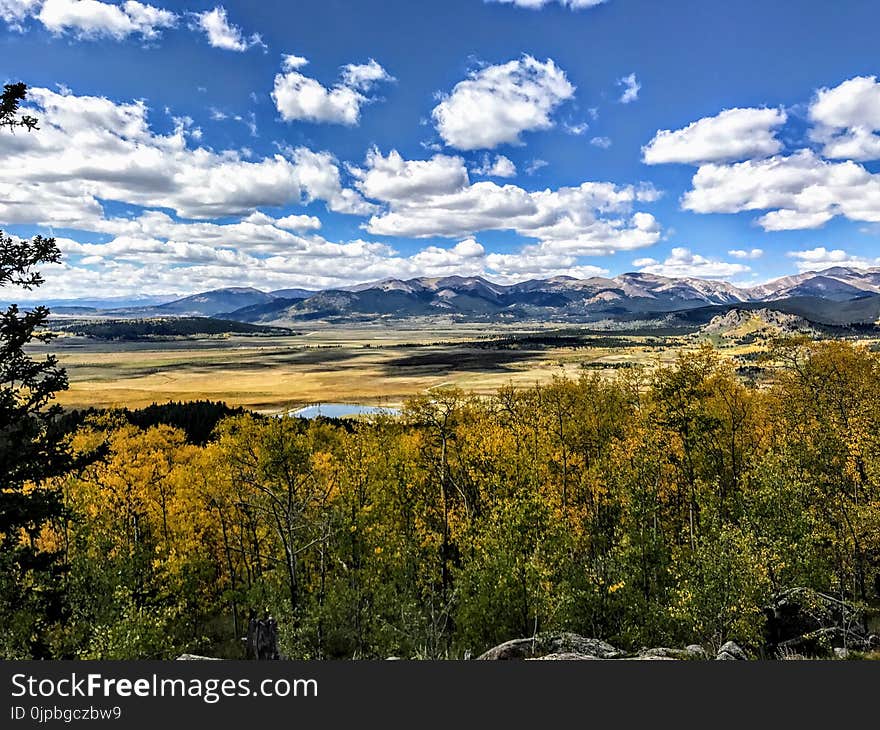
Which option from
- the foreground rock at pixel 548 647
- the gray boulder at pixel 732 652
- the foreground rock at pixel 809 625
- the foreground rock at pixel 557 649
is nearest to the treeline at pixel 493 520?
the gray boulder at pixel 732 652

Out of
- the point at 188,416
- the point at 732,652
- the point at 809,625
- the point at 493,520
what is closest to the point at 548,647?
the point at 493,520

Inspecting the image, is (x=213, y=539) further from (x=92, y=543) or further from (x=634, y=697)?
(x=634, y=697)

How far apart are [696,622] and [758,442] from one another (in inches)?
1146

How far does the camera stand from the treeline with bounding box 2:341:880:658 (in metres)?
30.6

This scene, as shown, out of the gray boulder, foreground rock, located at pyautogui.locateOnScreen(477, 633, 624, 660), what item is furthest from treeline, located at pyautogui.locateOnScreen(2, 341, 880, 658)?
foreground rock, located at pyautogui.locateOnScreen(477, 633, 624, 660)

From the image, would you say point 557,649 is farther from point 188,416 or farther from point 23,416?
point 188,416

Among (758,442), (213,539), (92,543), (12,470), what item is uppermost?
(12,470)

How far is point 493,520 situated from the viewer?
34625 millimetres

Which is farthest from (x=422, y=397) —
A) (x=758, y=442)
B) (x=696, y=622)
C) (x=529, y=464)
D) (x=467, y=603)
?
(x=758, y=442)

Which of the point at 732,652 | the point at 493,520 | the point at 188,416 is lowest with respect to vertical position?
the point at 732,652

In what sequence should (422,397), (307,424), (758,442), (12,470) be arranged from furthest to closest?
(307,424), (758,442), (422,397), (12,470)

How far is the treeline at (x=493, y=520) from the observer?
3061cm

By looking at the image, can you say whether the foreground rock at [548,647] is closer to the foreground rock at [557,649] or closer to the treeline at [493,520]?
the foreground rock at [557,649]

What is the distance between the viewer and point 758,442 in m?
48.3
